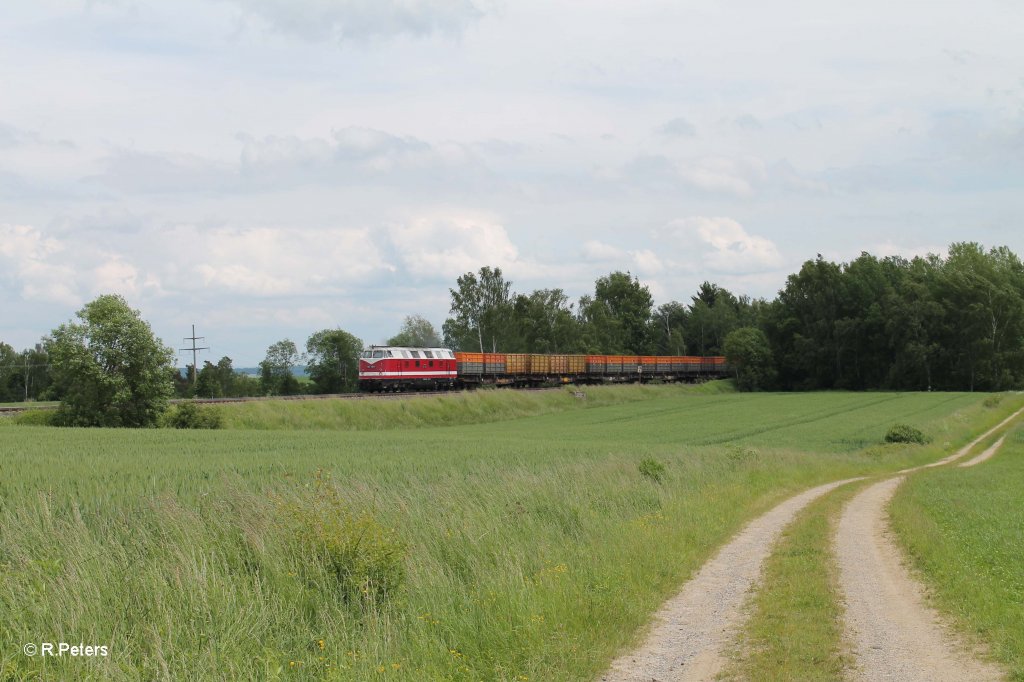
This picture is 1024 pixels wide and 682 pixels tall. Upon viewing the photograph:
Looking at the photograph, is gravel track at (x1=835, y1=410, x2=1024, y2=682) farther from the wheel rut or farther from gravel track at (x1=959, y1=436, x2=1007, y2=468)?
gravel track at (x1=959, y1=436, x2=1007, y2=468)

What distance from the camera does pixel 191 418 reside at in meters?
41.5

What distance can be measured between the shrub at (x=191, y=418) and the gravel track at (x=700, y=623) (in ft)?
108

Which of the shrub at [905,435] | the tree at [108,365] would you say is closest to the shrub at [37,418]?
the tree at [108,365]

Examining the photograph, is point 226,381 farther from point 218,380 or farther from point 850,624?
point 850,624

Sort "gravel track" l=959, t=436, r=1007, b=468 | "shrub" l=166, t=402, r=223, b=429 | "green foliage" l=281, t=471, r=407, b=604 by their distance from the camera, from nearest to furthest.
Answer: "green foliage" l=281, t=471, r=407, b=604, "gravel track" l=959, t=436, r=1007, b=468, "shrub" l=166, t=402, r=223, b=429

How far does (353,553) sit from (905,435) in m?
38.0

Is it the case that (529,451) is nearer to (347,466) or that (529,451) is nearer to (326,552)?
(347,466)

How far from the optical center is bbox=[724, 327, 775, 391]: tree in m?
104

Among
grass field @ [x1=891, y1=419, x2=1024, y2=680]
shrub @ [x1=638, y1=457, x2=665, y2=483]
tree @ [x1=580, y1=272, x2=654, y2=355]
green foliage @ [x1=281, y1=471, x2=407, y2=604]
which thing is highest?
tree @ [x1=580, y1=272, x2=654, y2=355]

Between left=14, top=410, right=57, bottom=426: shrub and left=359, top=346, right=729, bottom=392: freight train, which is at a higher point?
left=359, top=346, right=729, bottom=392: freight train

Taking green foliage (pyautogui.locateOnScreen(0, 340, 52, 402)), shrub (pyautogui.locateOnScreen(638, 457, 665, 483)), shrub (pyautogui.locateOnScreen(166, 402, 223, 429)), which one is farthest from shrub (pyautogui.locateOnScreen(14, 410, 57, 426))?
green foliage (pyautogui.locateOnScreen(0, 340, 52, 402))

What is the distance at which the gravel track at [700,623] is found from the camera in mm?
8133

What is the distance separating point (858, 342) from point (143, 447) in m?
95.2

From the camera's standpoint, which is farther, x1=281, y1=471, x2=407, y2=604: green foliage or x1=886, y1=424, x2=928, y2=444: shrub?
x1=886, y1=424, x2=928, y2=444: shrub
